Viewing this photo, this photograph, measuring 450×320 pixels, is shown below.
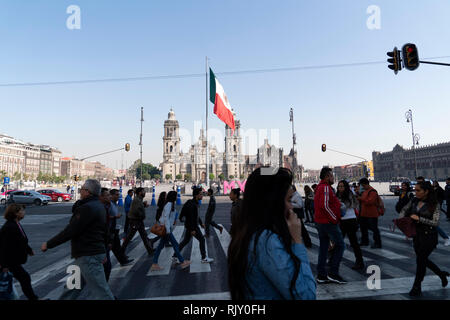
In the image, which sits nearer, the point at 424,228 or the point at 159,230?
the point at 424,228

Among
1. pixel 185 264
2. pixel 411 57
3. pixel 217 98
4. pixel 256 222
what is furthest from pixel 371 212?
pixel 217 98

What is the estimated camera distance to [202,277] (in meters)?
5.65

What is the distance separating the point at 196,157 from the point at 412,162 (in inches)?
3951

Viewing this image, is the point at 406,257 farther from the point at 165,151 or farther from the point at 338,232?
the point at 165,151

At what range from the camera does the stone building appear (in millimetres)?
104744

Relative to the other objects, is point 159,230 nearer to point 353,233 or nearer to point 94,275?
point 94,275

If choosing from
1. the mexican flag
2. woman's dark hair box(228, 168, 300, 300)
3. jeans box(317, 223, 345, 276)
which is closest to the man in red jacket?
jeans box(317, 223, 345, 276)

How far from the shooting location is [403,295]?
4.44 m

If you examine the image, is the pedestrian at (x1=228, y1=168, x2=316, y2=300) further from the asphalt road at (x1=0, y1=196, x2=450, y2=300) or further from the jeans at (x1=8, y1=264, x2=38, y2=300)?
the jeans at (x1=8, y1=264, x2=38, y2=300)

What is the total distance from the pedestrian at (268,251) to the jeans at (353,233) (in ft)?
16.8

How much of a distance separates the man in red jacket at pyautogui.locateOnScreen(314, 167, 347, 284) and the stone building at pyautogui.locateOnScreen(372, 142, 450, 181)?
121901mm

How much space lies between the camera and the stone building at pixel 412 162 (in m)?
105

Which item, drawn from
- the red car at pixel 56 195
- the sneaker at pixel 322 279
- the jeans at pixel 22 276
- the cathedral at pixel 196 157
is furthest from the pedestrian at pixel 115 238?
the cathedral at pixel 196 157

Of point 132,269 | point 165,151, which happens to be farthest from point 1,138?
point 132,269
